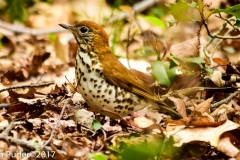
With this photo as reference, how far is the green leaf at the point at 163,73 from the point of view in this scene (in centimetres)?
503

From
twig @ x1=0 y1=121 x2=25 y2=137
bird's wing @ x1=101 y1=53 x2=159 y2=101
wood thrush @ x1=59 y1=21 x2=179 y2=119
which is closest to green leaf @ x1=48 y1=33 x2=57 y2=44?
wood thrush @ x1=59 y1=21 x2=179 y2=119

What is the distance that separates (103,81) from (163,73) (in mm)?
883

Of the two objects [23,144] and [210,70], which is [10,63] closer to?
[210,70]

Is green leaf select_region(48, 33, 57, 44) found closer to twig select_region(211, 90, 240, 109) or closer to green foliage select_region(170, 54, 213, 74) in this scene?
green foliage select_region(170, 54, 213, 74)

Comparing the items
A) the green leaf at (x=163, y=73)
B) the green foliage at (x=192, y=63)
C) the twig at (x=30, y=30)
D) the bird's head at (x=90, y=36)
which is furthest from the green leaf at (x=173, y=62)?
the twig at (x=30, y=30)

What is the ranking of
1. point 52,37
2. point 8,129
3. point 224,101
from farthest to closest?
point 52,37
point 224,101
point 8,129

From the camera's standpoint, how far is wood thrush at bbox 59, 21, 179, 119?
4.25 meters

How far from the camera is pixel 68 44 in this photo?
7410 mm

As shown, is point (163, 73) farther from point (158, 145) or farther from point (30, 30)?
point (30, 30)

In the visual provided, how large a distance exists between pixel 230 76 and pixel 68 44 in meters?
2.80

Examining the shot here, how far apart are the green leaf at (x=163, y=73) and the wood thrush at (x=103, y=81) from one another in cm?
40

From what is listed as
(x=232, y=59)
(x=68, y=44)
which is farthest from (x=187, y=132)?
(x=68, y=44)

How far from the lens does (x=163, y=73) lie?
5039 mm

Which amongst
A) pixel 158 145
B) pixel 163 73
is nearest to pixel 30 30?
pixel 163 73
